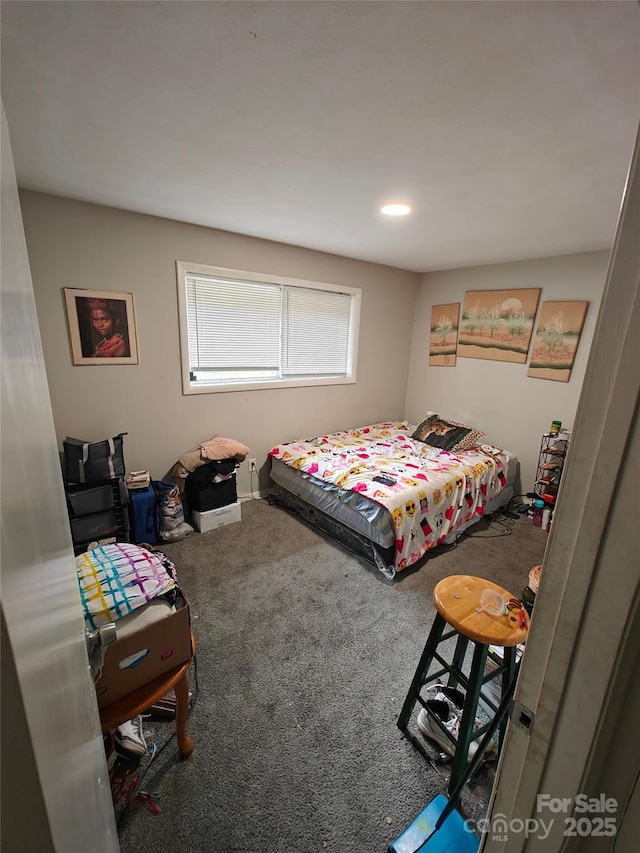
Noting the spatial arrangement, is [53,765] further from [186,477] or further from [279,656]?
[186,477]

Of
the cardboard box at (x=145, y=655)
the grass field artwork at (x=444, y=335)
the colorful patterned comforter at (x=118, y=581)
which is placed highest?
the grass field artwork at (x=444, y=335)

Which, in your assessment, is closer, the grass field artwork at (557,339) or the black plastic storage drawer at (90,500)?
the black plastic storage drawer at (90,500)

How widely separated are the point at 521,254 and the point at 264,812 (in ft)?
13.2

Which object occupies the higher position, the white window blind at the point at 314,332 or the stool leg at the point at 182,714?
the white window blind at the point at 314,332

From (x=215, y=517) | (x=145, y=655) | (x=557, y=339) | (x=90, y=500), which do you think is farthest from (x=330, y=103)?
(x=557, y=339)

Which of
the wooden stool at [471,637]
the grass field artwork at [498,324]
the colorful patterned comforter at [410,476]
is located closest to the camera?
the wooden stool at [471,637]

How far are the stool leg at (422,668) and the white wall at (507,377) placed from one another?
7.74 feet

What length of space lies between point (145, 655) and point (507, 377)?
3.68 meters

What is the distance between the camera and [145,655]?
A: 1.05 metres

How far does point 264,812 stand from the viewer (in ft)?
3.81

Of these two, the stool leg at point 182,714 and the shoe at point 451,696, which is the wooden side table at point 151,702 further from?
the shoe at point 451,696

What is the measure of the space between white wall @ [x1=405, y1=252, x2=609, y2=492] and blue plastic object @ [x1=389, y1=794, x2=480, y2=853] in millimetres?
2713

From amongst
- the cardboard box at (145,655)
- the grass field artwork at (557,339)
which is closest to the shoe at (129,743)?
the cardboard box at (145,655)

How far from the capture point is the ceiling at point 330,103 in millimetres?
873
